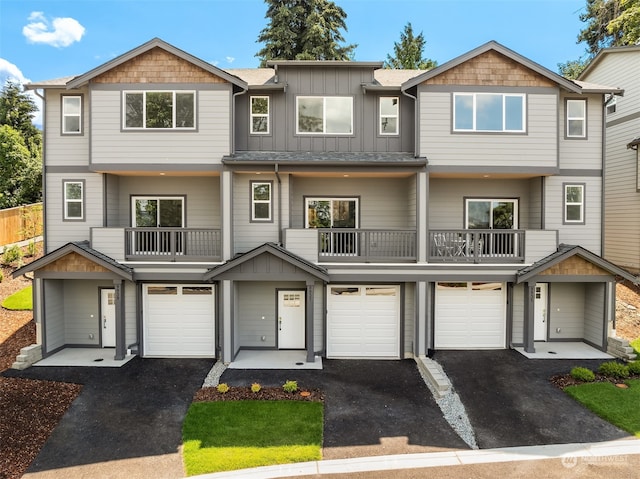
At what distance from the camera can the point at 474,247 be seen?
12641 mm

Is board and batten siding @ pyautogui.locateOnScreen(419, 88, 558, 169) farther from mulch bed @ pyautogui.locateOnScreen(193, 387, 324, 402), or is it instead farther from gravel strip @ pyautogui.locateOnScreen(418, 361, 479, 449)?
mulch bed @ pyautogui.locateOnScreen(193, 387, 324, 402)

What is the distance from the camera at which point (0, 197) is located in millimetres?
24750

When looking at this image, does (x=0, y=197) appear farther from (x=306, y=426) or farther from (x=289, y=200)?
(x=306, y=426)

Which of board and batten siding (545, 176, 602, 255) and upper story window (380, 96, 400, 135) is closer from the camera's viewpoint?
board and batten siding (545, 176, 602, 255)

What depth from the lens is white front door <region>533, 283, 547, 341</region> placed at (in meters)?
13.9

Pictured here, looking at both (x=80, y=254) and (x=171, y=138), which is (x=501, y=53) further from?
(x=80, y=254)

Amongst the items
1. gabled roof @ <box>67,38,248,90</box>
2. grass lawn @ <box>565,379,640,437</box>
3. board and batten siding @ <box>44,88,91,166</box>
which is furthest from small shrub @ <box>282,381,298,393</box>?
board and batten siding @ <box>44,88,91,166</box>

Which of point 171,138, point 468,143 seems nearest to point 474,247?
point 468,143

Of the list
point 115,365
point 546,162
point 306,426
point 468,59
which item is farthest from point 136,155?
point 546,162

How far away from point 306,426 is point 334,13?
2905 centimetres

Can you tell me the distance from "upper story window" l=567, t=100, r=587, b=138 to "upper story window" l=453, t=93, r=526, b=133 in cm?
226

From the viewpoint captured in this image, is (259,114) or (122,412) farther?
(259,114)

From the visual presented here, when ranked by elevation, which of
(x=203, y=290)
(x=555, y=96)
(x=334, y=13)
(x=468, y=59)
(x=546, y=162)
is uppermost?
(x=334, y=13)

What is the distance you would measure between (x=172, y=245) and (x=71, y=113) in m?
6.03
